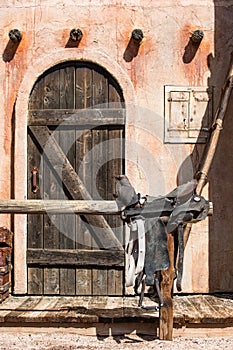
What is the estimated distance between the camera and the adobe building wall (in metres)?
7.91

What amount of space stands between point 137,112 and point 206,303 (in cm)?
231

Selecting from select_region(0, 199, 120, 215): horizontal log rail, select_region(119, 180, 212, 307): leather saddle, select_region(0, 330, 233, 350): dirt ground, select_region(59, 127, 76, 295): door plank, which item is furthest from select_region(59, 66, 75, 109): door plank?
select_region(0, 330, 233, 350): dirt ground

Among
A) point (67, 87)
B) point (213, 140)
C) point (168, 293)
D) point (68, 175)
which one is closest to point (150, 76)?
point (67, 87)

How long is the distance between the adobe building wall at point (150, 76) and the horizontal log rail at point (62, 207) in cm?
143

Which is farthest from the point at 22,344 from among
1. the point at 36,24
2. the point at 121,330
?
the point at 36,24

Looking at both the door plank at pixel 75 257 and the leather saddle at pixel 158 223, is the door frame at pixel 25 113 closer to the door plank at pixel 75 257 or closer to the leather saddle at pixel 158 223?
the door plank at pixel 75 257

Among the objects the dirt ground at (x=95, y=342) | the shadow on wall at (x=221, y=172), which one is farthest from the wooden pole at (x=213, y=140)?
the dirt ground at (x=95, y=342)

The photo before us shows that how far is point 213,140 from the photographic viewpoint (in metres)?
7.48

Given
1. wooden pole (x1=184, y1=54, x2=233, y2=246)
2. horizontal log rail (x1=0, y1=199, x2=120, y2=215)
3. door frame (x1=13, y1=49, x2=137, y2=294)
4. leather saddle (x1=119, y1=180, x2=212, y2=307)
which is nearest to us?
leather saddle (x1=119, y1=180, x2=212, y2=307)

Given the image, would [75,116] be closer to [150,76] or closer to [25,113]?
[25,113]

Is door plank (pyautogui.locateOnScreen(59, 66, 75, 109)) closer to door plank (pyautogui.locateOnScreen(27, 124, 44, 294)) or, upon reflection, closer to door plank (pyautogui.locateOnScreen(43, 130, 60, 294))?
door plank (pyautogui.locateOnScreen(43, 130, 60, 294))

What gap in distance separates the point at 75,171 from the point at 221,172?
5.60 feet

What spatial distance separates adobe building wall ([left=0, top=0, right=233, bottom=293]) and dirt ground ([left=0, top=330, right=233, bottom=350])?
1302mm

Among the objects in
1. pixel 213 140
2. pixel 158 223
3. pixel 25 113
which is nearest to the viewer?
pixel 158 223
